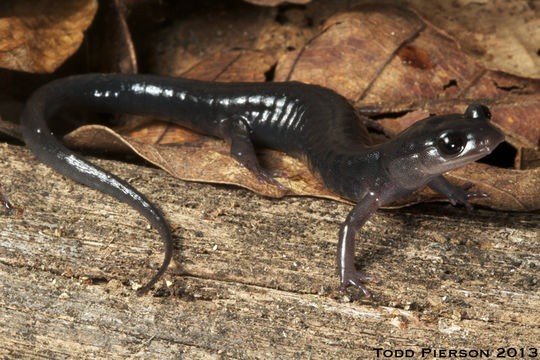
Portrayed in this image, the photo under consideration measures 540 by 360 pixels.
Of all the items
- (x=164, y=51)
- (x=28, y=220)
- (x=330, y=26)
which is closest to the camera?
(x=28, y=220)

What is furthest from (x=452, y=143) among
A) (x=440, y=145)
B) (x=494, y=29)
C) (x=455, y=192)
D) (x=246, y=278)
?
(x=494, y=29)

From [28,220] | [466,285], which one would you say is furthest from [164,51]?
[466,285]

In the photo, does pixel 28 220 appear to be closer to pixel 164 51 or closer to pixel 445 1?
pixel 164 51

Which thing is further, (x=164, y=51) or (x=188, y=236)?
(x=164, y=51)

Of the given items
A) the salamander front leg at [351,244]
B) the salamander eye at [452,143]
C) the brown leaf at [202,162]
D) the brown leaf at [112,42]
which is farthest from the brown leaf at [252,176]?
the brown leaf at [112,42]

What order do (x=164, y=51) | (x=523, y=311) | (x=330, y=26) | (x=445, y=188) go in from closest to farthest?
(x=523, y=311), (x=445, y=188), (x=330, y=26), (x=164, y=51)

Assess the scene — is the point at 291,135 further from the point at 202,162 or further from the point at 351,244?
the point at 351,244

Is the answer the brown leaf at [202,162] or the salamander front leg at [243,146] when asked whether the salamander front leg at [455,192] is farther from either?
the salamander front leg at [243,146]
